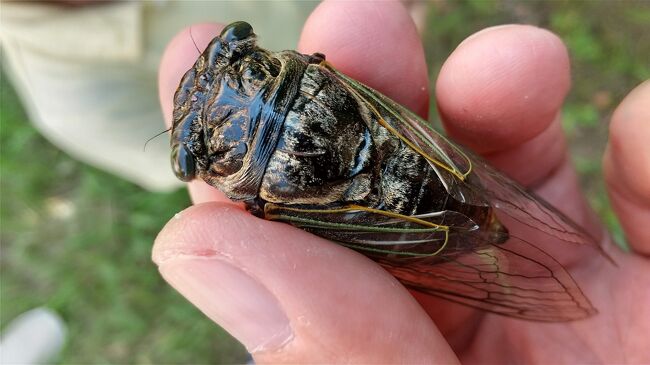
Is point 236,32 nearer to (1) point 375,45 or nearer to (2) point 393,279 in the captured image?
(1) point 375,45

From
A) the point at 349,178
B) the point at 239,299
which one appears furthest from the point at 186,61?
the point at 239,299

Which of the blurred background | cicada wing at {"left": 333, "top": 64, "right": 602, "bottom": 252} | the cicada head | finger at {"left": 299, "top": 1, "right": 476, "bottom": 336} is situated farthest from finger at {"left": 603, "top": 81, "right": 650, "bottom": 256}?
the blurred background

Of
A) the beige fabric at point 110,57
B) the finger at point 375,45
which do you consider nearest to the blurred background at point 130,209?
the beige fabric at point 110,57

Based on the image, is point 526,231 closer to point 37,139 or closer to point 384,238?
point 384,238

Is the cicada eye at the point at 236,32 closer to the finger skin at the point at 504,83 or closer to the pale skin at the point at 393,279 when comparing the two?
the pale skin at the point at 393,279

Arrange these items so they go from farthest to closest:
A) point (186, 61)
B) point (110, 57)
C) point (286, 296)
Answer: point (110, 57)
point (186, 61)
point (286, 296)

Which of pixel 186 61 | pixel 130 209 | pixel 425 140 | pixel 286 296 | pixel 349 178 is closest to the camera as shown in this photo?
pixel 286 296

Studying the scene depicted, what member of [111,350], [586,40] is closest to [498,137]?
[586,40]
